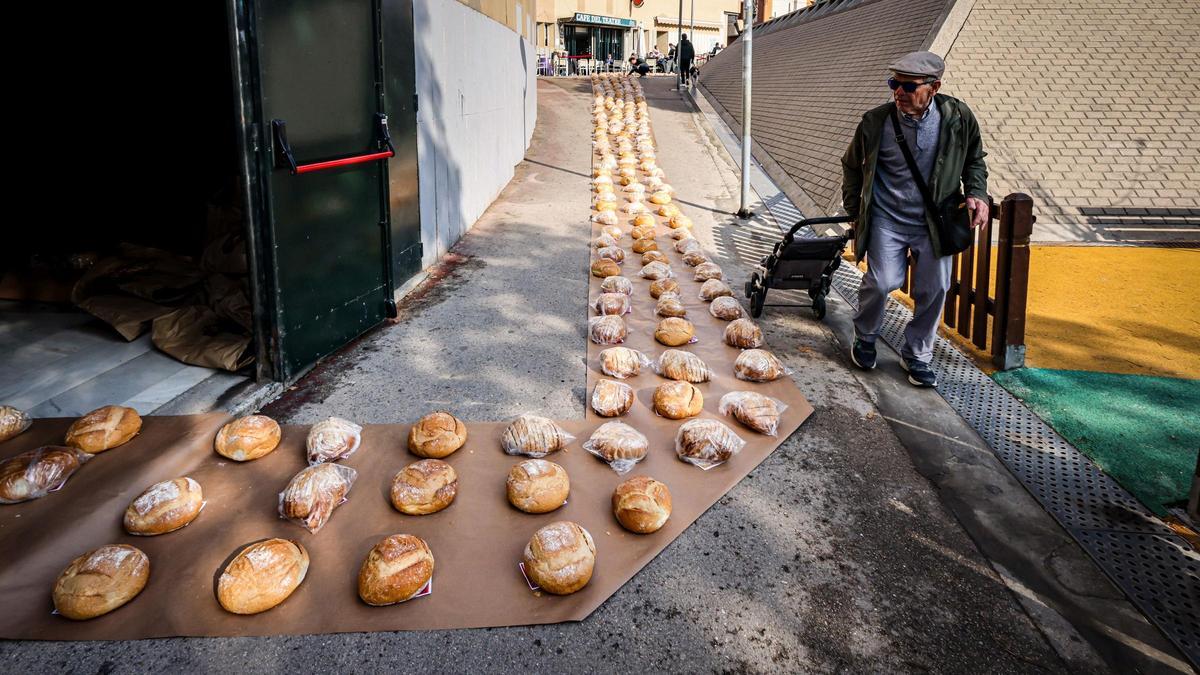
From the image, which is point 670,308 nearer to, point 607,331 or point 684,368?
point 607,331

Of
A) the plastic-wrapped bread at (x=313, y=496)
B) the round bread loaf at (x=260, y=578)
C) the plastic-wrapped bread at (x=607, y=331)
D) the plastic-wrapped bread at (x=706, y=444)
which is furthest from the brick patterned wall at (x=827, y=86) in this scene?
the round bread loaf at (x=260, y=578)

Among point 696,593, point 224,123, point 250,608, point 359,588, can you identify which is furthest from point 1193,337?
point 224,123

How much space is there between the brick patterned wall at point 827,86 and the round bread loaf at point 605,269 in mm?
3908

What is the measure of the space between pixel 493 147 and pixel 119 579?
25.8 feet

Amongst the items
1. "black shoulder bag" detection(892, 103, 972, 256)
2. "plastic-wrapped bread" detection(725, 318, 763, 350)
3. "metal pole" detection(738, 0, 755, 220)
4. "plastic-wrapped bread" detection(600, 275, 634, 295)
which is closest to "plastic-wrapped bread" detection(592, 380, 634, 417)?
"plastic-wrapped bread" detection(725, 318, 763, 350)

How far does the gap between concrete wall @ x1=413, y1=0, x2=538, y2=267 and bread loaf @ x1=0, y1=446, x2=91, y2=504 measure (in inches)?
148

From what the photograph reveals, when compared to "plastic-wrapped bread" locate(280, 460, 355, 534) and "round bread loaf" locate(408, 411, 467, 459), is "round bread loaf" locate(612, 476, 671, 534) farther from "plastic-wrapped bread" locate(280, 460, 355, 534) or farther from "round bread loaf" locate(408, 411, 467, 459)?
"plastic-wrapped bread" locate(280, 460, 355, 534)

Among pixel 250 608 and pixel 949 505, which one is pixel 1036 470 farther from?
pixel 250 608

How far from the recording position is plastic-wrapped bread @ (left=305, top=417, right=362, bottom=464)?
11.0 feet

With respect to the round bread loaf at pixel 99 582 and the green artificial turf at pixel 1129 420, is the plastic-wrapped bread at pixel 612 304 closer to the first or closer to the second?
the green artificial turf at pixel 1129 420

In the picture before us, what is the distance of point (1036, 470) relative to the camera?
342 centimetres

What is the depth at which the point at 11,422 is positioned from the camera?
3535mm

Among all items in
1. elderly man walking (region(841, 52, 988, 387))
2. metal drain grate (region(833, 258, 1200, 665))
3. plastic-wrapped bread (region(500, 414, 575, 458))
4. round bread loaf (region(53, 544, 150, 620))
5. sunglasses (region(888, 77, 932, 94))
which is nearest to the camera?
round bread loaf (region(53, 544, 150, 620))

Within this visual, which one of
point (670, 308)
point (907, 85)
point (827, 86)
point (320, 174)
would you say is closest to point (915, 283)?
point (907, 85)
